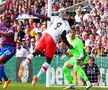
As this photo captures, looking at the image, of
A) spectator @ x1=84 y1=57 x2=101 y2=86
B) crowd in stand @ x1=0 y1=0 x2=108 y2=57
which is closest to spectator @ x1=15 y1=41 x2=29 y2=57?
crowd in stand @ x1=0 y1=0 x2=108 y2=57

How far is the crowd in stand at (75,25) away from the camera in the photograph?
25641 mm

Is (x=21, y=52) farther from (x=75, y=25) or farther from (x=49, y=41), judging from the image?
(x=49, y=41)

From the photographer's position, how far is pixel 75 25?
1004 inches

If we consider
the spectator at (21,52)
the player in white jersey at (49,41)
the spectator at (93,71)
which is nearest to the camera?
the player in white jersey at (49,41)

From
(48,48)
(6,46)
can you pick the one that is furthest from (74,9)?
(48,48)

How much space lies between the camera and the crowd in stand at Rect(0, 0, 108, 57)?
25.6 meters

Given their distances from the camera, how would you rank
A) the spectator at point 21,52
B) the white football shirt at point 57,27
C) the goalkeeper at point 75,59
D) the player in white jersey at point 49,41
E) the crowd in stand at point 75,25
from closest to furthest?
the player in white jersey at point 49,41
the white football shirt at point 57,27
the goalkeeper at point 75,59
the crowd in stand at point 75,25
the spectator at point 21,52

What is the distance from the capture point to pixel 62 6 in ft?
93.7

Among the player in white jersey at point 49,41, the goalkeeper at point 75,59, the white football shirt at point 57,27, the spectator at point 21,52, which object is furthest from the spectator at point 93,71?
the white football shirt at point 57,27

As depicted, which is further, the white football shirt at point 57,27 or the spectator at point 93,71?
the spectator at point 93,71

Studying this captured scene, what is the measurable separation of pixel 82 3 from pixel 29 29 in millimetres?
3651

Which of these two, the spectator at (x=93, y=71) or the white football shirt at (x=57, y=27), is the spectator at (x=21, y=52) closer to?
the spectator at (x=93, y=71)

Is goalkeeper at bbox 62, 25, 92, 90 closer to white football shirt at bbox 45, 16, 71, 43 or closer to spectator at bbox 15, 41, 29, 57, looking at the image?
white football shirt at bbox 45, 16, 71, 43

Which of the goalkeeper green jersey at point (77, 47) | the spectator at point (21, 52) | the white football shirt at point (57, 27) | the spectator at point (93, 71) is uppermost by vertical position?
the white football shirt at point (57, 27)
